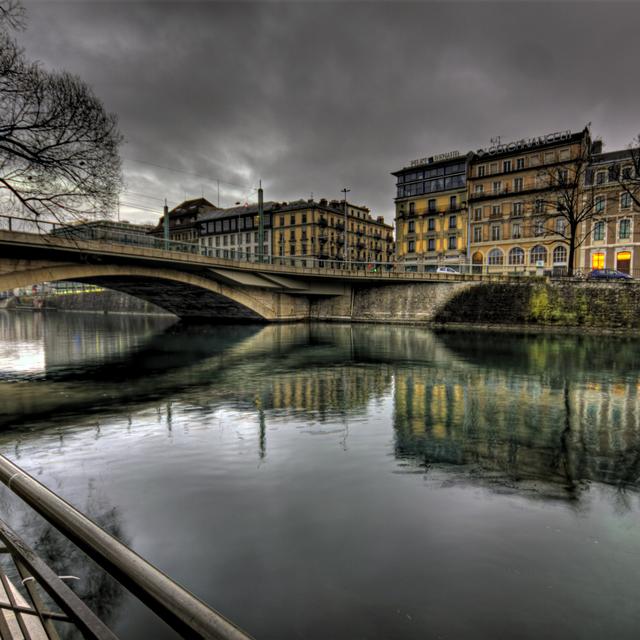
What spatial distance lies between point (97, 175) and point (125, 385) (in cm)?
911

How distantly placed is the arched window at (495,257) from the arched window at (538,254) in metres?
4.20

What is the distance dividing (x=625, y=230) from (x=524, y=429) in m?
52.4

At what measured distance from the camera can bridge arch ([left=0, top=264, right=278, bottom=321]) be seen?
2738 cm

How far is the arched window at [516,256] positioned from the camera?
60.1 meters

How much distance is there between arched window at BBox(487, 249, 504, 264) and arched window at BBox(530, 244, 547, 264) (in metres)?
4.20

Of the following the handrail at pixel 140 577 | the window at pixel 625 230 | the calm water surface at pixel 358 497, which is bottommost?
the calm water surface at pixel 358 497

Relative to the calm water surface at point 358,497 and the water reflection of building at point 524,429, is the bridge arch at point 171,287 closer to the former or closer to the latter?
the calm water surface at point 358,497

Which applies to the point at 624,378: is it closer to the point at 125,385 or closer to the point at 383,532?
the point at 383,532

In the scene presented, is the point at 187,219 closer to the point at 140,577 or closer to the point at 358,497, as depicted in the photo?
the point at 358,497

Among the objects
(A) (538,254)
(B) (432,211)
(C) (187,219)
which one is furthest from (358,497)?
(C) (187,219)

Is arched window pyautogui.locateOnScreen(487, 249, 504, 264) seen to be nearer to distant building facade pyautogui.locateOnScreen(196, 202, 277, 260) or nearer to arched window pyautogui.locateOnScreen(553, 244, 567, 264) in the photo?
arched window pyautogui.locateOnScreen(553, 244, 567, 264)

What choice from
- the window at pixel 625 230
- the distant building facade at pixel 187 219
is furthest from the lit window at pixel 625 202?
the distant building facade at pixel 187 219

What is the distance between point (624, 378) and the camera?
16453 millimetres

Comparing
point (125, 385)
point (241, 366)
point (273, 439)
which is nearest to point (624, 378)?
point (273, 439)
